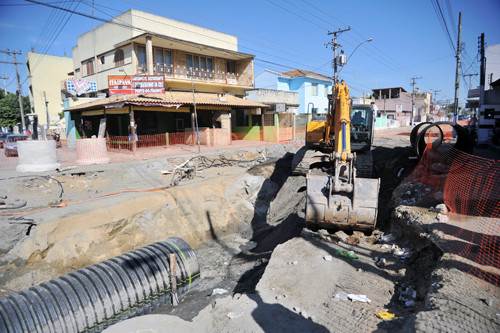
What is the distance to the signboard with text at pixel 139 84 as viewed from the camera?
18.5 m

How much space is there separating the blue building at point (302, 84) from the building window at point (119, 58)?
19206mm

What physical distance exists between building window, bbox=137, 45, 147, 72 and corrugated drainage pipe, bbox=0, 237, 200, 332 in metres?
16.6

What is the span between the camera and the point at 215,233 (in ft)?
39.7

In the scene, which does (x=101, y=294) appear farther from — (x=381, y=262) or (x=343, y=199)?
(x=381, y=262)

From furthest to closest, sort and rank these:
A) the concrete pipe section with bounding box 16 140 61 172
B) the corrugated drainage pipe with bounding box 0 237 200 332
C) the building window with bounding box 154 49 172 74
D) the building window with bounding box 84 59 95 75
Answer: the building window with bounding box 84 59 95 75, the building window with bounding box 154 49 172 74, the concrete pipe section with bounding box 16 140 61 172, the corrugated drainage pipe with bounding box 0 237 200 332

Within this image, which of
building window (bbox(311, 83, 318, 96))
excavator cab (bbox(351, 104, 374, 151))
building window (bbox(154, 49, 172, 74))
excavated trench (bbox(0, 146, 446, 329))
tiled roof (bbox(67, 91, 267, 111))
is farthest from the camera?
building window (bbox(311, 83, 318, 96))

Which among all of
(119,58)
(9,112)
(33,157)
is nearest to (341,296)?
(33,157)

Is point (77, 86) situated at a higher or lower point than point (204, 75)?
lower

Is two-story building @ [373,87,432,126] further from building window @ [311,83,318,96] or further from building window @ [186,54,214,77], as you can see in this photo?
building window @ [186,54,214,77]

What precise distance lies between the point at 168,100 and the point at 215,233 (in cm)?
1047

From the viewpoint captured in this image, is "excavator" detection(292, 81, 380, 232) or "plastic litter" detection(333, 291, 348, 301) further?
"excavator" detection(292, 81, 380, 232)

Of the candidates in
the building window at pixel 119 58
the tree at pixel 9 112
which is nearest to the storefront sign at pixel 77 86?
the building window at pixel 119 58

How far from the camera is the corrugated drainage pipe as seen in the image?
5562mm

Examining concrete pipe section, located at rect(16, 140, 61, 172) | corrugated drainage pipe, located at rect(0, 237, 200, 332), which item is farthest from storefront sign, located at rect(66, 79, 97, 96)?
corrugated drainage pipe, located at rect(0, 237, 200, 332)
